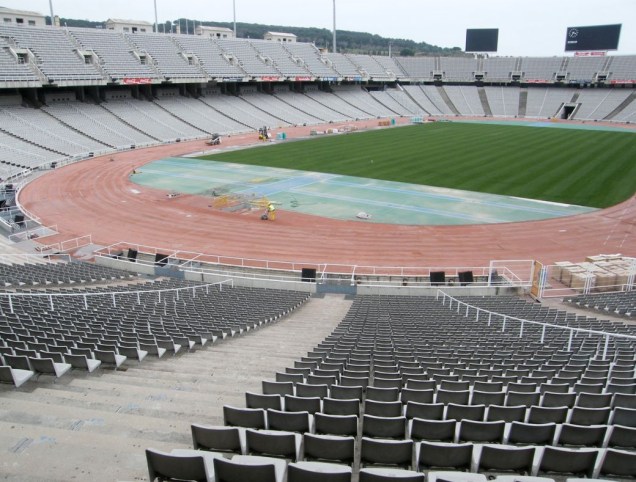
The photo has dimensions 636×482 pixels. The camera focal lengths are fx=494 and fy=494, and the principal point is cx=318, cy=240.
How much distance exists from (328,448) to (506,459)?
1.96 metres

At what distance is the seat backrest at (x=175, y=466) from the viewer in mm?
4789

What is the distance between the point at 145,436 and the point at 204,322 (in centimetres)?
858

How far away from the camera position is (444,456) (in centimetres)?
552

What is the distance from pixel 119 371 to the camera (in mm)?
9648

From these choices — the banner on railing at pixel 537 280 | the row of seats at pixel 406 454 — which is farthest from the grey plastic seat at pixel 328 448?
the banner on railing at pixel 537 280

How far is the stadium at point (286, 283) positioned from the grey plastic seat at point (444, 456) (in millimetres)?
26

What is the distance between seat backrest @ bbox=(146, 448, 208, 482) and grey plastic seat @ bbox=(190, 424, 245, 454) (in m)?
0.73

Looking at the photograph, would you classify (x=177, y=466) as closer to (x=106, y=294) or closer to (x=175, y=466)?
(x=175, y=466)

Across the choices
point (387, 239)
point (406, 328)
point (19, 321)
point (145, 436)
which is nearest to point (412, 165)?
point (387, 239)

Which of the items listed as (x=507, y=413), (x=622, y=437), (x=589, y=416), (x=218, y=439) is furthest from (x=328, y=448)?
(x=589, y=416)

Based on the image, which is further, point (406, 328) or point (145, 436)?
point (406, 328)

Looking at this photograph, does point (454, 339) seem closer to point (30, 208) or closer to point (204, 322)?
point (204, 322)

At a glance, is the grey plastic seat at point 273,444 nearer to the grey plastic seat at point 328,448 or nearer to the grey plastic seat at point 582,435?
the grey plastic seat at point 328,448

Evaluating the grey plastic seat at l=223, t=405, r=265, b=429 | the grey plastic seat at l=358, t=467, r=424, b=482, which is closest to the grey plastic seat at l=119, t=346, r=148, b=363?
the grey plastic seat at l=223, t=405, r=265, b=429
